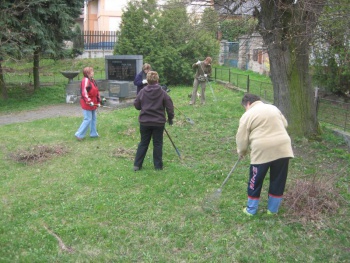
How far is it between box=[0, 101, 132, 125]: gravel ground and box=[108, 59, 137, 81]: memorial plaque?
5.11 feet

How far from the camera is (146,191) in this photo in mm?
6258

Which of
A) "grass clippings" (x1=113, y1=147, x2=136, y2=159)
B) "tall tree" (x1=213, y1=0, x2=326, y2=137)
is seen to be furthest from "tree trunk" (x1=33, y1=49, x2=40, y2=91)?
"tall tree" (x1=213, y1=0, x2=326, y2=137)

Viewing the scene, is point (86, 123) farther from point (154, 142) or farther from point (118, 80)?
point (118, 80)

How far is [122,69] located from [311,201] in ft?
40.2

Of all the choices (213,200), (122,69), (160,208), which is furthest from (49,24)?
(213,200)

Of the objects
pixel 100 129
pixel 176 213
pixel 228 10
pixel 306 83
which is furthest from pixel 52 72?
pixel 176 213

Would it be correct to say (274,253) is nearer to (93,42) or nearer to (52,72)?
(52,72)

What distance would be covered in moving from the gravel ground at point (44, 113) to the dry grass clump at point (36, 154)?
473cm

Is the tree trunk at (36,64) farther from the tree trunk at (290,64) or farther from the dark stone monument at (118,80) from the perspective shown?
the tree trunk at (290,64)

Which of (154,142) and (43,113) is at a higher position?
(154,142)

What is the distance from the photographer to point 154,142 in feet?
23.2

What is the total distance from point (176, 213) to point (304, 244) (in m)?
1.71

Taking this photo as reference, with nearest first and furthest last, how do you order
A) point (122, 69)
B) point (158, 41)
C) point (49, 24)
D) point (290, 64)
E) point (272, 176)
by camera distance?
1. point (272, 176)
2. point (290, 64)
3. point (49, 24)
4. point (122, 69)
5. point (158, 41)

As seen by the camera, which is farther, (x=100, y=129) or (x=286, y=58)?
(x=100, y=129)
